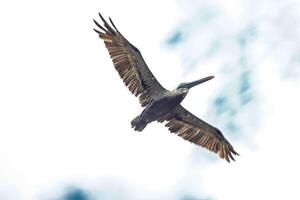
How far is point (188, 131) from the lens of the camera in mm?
49969

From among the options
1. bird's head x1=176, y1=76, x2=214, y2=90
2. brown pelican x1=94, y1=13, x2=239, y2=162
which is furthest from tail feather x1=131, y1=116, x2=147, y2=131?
bird's head x1=176, y1=76, x2=214, y2=90

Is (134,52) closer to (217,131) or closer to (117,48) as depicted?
(117,48)

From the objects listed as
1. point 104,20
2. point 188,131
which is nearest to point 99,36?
point 104,20

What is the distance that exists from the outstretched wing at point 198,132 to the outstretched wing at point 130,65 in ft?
9.31

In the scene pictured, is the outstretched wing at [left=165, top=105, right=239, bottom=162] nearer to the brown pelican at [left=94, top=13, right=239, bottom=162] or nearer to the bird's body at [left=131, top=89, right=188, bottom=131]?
the brown pelican at [left=94, top=13, right=239, bottom=162]

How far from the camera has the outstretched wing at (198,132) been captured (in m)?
49.5

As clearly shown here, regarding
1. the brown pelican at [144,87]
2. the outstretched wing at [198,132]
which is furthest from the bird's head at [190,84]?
the outstretched wing at [198,132]

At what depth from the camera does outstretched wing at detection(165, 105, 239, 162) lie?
49469mm

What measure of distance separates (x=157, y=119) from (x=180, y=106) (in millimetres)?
2454

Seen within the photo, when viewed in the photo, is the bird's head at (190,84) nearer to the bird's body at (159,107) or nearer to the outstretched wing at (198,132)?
the bird's body at (159,107)

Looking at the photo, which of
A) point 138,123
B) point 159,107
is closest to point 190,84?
point 159,107

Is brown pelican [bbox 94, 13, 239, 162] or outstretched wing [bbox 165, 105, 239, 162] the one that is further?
outstretched wing [bbox 165, 105, 239, 162]

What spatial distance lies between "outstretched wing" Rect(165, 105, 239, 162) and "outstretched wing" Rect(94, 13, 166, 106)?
9.31 feet

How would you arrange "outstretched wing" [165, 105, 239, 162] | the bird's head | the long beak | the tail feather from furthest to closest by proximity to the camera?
1. "outstretched wing" [165, 105, 239, 162]
2. the long beak
3. the bird's head
4. the tail feather
